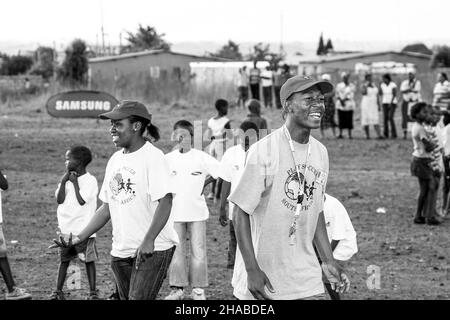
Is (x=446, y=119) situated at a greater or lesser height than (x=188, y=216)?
greater

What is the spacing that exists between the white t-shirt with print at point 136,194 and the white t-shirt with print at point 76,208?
2492 mm

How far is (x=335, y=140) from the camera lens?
985 inches

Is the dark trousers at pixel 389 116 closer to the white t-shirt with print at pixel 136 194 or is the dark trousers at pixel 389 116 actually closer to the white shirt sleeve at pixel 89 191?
the white shirt sleeve at pixel 89 191

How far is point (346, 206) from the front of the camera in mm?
15391

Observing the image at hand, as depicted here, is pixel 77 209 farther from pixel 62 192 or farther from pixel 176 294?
pixel 176 294

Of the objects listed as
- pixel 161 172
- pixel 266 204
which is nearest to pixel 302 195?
pixel 266 204

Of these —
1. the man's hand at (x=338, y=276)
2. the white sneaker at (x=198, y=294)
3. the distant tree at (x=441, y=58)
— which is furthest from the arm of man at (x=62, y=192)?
the distant tree at (x=441, y=58)

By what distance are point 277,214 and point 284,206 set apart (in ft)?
0.20

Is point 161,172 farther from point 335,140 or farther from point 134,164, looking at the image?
point 335,140

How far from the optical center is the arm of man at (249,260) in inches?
211

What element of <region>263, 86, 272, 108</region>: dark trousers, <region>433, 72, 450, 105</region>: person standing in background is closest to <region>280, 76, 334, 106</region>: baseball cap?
<region>433, 72, 450, 105</region>: person standing in background

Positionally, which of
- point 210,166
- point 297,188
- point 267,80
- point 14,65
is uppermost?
point 297,188

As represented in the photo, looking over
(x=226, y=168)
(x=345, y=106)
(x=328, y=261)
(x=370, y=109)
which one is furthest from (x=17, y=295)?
(x=370, y=109)
